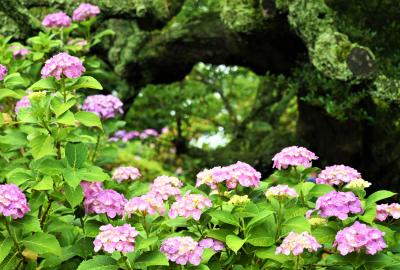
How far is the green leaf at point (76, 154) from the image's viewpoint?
324cm

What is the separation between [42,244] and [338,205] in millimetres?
1305

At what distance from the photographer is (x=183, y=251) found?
2.75 meters

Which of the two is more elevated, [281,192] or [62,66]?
[62,66]

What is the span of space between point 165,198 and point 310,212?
0.68 meters

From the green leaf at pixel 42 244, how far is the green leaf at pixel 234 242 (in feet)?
2.51

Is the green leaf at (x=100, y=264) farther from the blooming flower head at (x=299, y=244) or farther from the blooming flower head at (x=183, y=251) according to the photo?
the blooming flower head at (x=299, y=244)

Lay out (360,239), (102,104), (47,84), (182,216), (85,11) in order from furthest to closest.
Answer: (85,11) < (102,104) < (47,84) < (182,216) < (360,239)

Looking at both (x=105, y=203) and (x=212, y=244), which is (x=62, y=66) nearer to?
(x=105, y=203)

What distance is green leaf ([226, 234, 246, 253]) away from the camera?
2.86 m

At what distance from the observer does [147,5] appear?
5.91 metres

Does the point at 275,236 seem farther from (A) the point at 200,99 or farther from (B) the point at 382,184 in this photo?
(A) the point at 200,99

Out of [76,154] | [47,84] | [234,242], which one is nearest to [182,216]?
[234,242]

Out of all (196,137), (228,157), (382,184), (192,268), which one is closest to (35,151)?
(192,268)

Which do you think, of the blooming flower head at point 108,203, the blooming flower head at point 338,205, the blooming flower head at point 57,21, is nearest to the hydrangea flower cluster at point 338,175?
the blooming flower head at point 338,205
